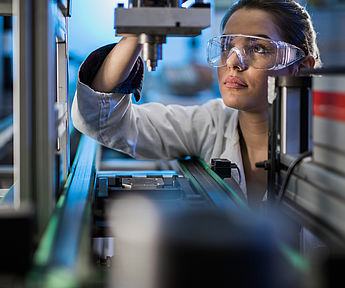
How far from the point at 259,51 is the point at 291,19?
280 mm

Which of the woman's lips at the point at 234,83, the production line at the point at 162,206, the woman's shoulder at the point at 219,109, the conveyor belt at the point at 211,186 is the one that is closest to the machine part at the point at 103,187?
the production line at the point at 162,206

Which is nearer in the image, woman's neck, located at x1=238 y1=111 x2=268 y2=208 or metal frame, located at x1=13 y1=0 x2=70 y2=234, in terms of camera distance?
metal frame, located at x1=13 y1=0 x2=70 y2=234

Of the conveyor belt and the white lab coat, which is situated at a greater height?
the white lab coat

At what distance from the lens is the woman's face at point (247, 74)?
158cm

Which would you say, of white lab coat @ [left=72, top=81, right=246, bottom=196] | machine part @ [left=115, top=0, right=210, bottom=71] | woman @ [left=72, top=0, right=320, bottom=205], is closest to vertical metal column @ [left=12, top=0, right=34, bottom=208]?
machine part @ [left=115, top=0, right=210, bottom=71]

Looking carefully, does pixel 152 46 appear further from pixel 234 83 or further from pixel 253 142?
pixel 253 142

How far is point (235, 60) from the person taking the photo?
153cm

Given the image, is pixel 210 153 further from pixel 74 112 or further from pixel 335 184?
pixel 335 184

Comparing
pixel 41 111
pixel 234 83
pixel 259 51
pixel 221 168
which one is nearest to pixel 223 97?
pixel 234 83

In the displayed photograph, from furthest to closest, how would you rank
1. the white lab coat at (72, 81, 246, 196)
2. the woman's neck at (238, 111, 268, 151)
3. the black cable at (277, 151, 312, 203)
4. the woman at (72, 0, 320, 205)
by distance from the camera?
1. the woman's neck at (238, 111, 268, 151)
2. the white lab coat at (72, 81, 246, 196)
3. the woman at (72, 0, 320, 205)
4. the black cable at (277, 151, 312, 203)

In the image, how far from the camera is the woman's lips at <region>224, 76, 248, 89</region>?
62.0 inches

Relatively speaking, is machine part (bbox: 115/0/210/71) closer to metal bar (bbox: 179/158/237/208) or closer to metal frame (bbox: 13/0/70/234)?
metal frame (bbox: 13/0/70/234)

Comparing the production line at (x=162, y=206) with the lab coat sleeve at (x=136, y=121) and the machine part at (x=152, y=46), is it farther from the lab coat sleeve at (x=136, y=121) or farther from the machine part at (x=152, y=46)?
the lab coat sleeve at (x=136, y=121)

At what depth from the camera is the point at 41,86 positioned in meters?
0.74
